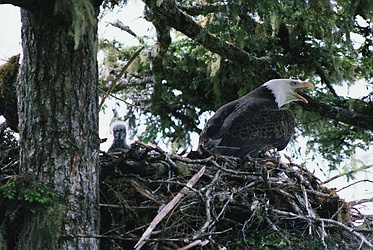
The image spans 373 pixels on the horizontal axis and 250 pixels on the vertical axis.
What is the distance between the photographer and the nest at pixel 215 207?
19.6ft

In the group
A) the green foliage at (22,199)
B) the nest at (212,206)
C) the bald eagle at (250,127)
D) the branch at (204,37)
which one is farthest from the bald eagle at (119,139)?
the green foliage at (22,199)

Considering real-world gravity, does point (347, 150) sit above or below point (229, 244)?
above

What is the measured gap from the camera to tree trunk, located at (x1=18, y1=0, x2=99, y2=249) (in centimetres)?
550

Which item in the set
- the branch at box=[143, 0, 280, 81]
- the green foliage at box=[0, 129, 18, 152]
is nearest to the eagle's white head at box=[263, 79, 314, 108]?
the branch at box=[143, 0, 280, 81]

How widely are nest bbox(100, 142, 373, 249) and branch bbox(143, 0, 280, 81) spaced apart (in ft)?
5.27

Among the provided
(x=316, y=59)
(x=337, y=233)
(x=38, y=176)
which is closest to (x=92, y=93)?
(x=38, y=176)

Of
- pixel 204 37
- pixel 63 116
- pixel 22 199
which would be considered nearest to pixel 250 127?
pixel 204 37

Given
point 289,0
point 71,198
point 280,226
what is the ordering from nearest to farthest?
point 71,198 → point 280,226 → point 289,0

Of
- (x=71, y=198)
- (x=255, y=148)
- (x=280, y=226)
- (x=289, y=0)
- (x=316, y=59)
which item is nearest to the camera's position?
(x=71, y=198)

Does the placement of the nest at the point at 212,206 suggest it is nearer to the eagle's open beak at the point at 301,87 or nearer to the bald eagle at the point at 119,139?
the bald eagle at the point at 119,139

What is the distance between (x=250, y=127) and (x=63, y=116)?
3.29 m

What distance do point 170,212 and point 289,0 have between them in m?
2.59

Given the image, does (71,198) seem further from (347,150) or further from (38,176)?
(347,150)

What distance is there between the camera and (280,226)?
21.1 feet
